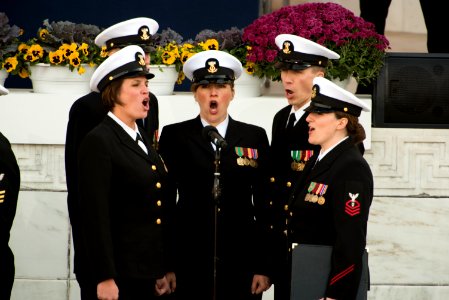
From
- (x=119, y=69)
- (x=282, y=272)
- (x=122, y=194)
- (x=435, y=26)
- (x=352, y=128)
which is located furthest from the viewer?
(x=435, y=26)

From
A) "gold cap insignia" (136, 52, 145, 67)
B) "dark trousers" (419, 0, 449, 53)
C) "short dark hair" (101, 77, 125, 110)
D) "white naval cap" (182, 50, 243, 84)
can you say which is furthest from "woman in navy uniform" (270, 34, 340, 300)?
"dark trousers" (419, 0, 449, 53)

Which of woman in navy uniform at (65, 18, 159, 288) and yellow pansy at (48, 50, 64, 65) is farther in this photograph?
yellow pansy at (48, 50, 64, 65)

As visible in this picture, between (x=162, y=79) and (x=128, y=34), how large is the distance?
129 cm

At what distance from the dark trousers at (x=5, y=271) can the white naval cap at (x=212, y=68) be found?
136cm

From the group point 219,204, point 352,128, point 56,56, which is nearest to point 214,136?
point 219,204

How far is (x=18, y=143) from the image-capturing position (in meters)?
6.75

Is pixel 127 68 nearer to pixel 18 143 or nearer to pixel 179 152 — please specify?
pixel 179 152

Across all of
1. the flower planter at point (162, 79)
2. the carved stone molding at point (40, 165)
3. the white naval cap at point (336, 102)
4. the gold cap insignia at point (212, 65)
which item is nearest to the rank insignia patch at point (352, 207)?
the white naval cap at point (336, 102)

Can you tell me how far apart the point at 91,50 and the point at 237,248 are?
79.8 inches

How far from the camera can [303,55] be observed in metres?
5.59

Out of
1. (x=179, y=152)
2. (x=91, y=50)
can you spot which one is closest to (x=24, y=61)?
(x=91, y=50)

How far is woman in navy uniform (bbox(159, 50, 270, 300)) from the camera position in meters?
5.32

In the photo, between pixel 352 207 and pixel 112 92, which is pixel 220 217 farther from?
pixel 352 207

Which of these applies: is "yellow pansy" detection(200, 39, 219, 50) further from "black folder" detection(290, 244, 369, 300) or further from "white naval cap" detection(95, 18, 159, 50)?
"black folder" detection(290, 244, 369, 300)
